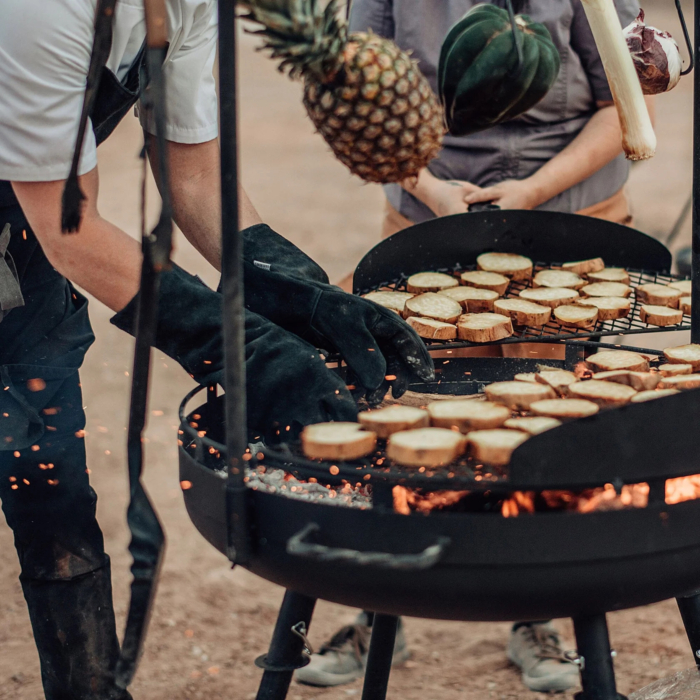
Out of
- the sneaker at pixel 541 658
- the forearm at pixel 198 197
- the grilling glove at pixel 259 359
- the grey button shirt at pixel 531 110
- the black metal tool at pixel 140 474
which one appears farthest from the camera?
the grey button shirt at pixel 531 110

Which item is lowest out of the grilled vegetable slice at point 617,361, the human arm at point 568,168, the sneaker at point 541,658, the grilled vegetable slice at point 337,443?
the sneaker at point 541,658

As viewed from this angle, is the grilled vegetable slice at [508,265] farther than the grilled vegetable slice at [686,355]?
Yes

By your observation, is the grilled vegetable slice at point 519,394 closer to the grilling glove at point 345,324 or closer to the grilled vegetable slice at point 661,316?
the grilling glove at point 345,324

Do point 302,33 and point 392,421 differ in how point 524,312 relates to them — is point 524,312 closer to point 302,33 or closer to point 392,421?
point 392,421

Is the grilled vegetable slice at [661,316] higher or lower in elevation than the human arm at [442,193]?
lower

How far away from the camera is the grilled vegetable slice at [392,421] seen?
1.42 metres

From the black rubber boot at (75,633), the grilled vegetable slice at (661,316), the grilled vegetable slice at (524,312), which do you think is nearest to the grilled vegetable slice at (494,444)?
the grilled vegetable slice at (524,312)

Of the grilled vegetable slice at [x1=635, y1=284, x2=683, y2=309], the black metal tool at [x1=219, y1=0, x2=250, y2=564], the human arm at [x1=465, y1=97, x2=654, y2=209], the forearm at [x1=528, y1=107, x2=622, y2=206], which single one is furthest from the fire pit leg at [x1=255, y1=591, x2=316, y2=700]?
the forearm at [x1=528, y1=107, x2=622, y2=206]

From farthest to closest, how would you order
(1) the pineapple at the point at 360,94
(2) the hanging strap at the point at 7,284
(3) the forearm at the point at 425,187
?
(3) the forearm at the point at 425,187
(2) the hanging strap at the point at 7,284
(1) the pineapple at the point at 360,94

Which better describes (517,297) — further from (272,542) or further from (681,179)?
(681,179)

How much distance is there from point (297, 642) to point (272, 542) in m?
0.47

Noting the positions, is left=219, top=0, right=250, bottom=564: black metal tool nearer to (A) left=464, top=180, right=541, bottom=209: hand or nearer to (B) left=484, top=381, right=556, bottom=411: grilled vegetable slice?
(B) left=484, top=381, right=556, bottom=411: grilled vegetable slice

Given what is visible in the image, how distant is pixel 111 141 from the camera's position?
416 inches

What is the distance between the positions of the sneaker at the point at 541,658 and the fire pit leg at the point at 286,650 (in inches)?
37.8
